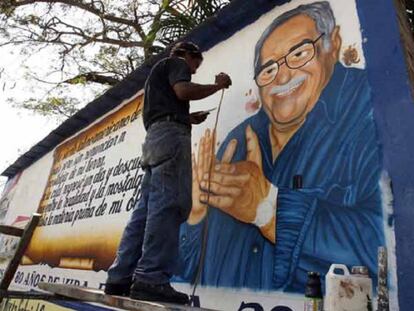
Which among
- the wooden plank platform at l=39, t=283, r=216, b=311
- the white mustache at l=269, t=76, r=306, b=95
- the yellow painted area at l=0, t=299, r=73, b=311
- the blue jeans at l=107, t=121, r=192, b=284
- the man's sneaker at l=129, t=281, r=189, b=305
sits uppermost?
the white mustache at l=269, t=76, r=306, b=95

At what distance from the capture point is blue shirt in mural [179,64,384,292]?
6.64ft

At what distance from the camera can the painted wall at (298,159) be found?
2.00m

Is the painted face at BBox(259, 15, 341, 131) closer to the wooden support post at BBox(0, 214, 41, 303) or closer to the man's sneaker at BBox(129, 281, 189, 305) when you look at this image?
the man's sneaker at BBox(129, 281, 189, 305)

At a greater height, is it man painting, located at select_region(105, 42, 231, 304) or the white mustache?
the white mustache

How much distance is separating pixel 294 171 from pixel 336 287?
→ 1.10 meters

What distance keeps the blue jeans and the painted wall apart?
1.96 ft

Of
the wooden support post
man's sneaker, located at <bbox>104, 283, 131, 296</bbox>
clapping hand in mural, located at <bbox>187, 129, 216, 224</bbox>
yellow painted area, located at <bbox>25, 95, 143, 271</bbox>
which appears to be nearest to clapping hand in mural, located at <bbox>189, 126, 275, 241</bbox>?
clapping hand in mural, located at <bbox>187, 129, 216, 224</bbox>

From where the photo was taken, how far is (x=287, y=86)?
2.78 m

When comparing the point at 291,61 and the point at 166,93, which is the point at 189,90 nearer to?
the point at 166,93

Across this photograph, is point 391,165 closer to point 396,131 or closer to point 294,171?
point 396,131

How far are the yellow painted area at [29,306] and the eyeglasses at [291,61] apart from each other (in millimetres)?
3233

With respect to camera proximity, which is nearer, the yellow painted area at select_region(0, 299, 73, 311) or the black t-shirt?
the black t-shirt

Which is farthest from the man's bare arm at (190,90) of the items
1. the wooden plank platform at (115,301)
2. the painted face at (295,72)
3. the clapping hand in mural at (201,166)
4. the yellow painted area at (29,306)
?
the yellow painted area at (29,306)

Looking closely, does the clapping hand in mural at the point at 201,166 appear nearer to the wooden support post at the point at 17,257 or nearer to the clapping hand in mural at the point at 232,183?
the clapping hand in mural at the point at 232,183
